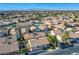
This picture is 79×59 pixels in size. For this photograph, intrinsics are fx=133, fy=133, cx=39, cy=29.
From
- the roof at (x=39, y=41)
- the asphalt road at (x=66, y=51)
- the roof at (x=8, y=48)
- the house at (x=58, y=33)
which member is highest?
the house at (x=58, y=33)

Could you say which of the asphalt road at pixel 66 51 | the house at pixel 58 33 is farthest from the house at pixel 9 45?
the house at pixel 58 33

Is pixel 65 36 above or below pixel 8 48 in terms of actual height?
above

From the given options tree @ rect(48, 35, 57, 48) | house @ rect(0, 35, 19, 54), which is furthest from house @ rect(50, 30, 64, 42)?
house @ rect(0, 35, 19, 54)

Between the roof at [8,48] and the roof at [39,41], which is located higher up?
the roof at [39,41]

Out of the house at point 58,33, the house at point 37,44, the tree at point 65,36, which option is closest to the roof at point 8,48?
the house at point 37,44

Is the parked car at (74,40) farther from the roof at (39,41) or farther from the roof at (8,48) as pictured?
the roof at (8,48)

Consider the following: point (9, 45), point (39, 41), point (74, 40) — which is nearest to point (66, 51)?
point (74, 40)

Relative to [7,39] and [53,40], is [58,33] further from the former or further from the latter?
[7,39]
